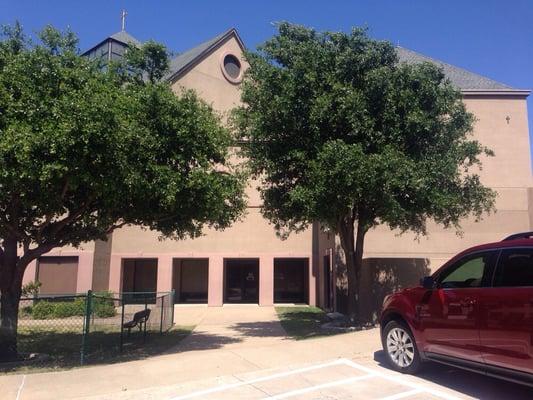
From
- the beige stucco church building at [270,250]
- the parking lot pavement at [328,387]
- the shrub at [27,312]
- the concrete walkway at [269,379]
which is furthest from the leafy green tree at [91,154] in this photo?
the beige stucco church building at [270,250]

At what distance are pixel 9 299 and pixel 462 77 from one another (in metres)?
26.2

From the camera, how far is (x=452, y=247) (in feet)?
76.4

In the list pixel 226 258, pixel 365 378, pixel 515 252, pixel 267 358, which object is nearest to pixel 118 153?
pixel 267 358

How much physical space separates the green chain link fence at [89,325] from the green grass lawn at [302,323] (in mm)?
4028

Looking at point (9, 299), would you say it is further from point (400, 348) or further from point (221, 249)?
point (221, 249)

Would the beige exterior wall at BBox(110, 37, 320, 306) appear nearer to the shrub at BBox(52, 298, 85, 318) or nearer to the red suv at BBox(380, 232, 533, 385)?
the shrub at BBox(52, 298, 85, 318)

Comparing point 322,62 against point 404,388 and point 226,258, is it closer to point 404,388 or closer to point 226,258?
point 404,388

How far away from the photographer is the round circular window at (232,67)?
3522cm

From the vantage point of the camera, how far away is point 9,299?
12039 mm

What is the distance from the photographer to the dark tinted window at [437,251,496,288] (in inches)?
258

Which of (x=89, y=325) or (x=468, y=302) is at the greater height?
(x=468, y=302)

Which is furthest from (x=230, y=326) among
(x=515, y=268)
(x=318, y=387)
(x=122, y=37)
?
(x=122, y=37)

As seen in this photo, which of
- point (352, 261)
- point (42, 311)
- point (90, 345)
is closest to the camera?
point (90, 345)

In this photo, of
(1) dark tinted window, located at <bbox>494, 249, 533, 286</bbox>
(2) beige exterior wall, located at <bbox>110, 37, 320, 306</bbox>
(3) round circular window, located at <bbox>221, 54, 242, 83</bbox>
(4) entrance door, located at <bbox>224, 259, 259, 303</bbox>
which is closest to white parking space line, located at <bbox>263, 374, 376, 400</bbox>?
(1) dark tinted window, located at <bbox>494, 249, 533, 286</bbox>
